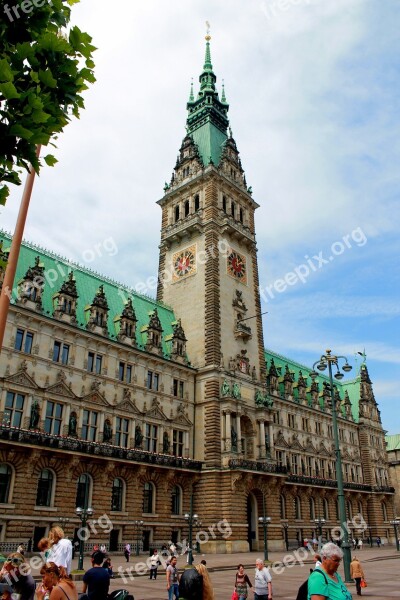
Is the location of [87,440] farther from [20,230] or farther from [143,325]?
[20,230]

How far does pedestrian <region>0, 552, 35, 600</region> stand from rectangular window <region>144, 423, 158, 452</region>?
3550 cm

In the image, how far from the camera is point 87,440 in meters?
39.9

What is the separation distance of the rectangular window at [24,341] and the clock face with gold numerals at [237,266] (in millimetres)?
26168

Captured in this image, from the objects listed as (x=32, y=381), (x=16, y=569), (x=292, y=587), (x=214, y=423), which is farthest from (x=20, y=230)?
(x=214, y=423)

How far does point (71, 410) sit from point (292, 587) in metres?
21.9

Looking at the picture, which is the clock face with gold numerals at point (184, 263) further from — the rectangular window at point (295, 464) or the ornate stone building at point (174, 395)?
the rectangular window at point (295, 464)

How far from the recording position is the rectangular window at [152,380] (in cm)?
4733

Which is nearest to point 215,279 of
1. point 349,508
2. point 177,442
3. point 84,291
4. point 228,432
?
point 84,291

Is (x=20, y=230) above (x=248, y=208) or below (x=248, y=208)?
below

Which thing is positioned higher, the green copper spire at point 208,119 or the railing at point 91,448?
the green copper spire at point 208,119

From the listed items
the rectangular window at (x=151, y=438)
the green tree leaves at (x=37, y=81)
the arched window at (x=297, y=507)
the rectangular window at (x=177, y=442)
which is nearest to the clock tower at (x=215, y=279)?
the rectangular window at (x=177, y=442)

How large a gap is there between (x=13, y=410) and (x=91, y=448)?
665 centimetres

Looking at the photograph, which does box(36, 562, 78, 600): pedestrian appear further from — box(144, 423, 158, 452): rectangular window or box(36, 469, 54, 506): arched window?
box(144, 423, 158, 452): rectangular window

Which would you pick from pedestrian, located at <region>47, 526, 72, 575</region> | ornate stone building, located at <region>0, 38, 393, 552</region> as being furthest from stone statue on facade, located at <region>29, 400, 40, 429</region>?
pedestrian, located at <region>47, 526, 72, 575</region>
